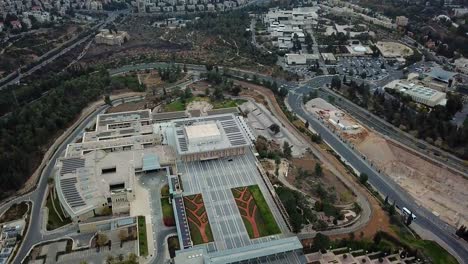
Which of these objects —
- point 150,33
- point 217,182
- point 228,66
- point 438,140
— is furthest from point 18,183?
point 150,33

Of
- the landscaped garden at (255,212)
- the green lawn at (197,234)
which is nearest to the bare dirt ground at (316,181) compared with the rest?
the landscaped garden at (255,212)

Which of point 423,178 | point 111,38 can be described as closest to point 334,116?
point 423,178

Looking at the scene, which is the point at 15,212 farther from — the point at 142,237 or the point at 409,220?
the point at 409,220

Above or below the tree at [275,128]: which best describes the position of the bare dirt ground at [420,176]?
below

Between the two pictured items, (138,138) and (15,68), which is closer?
(138,138)

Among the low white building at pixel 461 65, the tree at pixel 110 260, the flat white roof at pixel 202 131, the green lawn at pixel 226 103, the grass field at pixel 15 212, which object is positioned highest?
the low white building at pixel 461 65

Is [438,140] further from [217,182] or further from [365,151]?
[217,182]

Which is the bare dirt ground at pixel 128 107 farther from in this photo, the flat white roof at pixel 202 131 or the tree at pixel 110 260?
the tree at pixel 110 260
